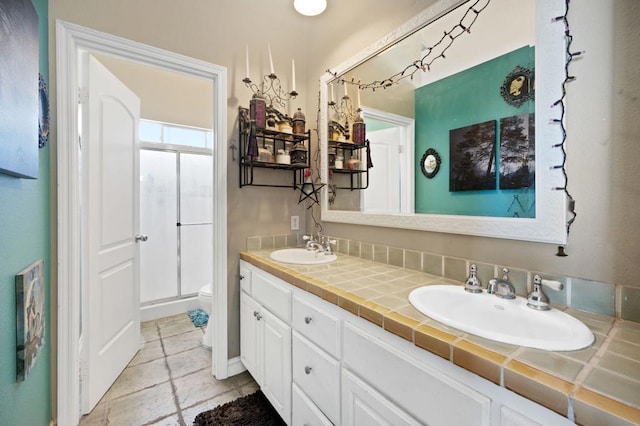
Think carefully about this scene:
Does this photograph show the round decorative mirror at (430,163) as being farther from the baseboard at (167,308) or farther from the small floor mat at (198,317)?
the baseboard at (167,308)

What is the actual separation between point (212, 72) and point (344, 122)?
929 mm

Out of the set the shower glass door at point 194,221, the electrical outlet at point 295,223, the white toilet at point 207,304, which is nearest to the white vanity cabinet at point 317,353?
the electrical outlet at point 295,223

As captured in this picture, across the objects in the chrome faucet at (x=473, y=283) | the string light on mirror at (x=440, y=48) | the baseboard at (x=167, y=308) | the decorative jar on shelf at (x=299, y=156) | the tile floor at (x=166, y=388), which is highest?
the string light on mirror at (x=440, y=48)

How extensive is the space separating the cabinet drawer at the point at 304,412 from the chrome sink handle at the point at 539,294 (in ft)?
2.78

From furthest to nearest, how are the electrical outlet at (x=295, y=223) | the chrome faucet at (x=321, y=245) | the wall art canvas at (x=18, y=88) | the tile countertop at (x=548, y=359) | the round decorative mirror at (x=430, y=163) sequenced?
the electrical outlet at (x=295, y=223)
the chrome faucet at (x=321, y=245)
the round decorative mirror at (x=430, y=163)
the wall art canvas at (x=18, y=88)
the tile countertop at (x=548, y=359)

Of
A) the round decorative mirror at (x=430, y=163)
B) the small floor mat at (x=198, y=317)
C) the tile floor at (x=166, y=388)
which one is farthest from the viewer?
the small floor mat at (x=198, y=317)

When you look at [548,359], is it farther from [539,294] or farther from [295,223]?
[295,223]

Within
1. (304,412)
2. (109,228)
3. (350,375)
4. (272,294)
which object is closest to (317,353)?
(350,375)

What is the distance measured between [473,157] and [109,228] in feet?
7.03

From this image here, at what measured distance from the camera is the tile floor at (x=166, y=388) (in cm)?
156

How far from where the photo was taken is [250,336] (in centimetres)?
175

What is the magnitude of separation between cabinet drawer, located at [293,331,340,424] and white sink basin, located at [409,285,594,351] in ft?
1.45

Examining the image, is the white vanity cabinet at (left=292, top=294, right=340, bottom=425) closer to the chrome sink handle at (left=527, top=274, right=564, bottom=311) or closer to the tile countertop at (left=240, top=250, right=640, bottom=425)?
the tile countertop at (left=240, top=250, right=640, bottom=425)

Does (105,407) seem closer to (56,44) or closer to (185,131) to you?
(56,44)
